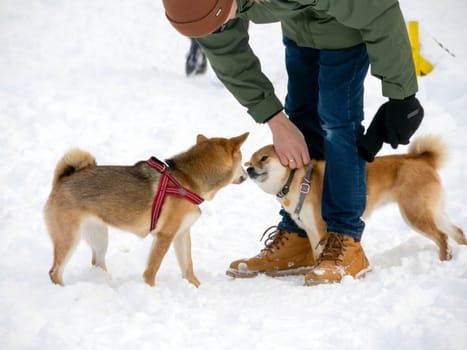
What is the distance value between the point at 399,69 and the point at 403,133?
35 centimetres

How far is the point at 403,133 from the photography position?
2658mm

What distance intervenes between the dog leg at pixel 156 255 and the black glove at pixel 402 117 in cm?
153

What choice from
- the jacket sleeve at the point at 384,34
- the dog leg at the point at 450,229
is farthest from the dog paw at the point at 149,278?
the dog leg at the point at 450,229

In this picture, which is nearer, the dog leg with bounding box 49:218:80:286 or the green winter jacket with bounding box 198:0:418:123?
the green winter jacket with bounding box 198:0:418:123

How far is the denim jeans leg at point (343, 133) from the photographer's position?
283 centimetres

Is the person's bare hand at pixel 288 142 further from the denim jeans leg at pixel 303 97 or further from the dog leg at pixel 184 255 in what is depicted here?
the dog leg at pixel 184 255

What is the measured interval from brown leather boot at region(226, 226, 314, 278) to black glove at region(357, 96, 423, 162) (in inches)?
39.3

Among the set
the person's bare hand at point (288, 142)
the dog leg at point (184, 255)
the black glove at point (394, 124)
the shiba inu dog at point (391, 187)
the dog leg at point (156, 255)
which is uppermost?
the black glove at point (394, 124)

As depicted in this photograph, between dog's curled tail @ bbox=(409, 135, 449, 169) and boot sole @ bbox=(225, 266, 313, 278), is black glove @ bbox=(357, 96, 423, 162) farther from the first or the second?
boot sole @ bbox=(225, 266, 313, 278)

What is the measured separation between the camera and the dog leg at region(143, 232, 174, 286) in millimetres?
3197

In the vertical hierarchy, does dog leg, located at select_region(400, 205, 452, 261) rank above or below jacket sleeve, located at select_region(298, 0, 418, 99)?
below

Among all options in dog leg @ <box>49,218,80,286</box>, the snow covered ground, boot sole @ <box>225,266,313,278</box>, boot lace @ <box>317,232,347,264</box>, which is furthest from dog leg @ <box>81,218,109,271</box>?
boot lace @ <box>317,232,347,264</box>

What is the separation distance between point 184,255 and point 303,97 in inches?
53.0

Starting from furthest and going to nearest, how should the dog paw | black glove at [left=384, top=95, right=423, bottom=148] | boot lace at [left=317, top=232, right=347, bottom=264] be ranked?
the dog paw < boot lace at [left=317, top=232, right=347, bottom=264] < black glove at [left=384, top=95, right=423, bottom=148]
